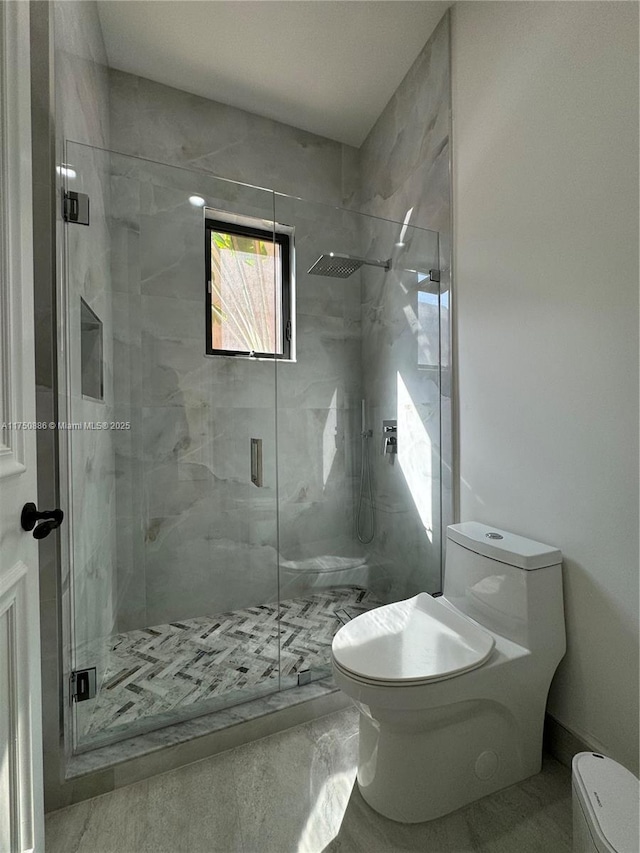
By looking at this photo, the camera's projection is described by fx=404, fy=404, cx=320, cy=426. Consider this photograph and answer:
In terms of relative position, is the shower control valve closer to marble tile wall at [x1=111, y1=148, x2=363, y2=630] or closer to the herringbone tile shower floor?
marble tile wall at [x1=111, y1=148, x2=363, y2=630]

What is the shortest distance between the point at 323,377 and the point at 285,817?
1.56 metres

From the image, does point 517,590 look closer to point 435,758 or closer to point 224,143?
point 435,758

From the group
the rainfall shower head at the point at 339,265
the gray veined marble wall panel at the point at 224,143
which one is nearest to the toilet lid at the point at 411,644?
the rainfall shower head at the point at 339,265

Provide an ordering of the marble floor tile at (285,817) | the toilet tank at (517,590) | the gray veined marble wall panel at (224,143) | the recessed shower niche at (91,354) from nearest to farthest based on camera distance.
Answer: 1. the marble floor tile at (285,817)
2. the toilet tank at (517,590)
3. the recessed shower niche at (91,354)
4. the gray veined marble wall panel at (224,143)

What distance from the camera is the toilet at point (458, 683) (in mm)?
1069

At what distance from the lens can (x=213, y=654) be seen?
68.5 inches

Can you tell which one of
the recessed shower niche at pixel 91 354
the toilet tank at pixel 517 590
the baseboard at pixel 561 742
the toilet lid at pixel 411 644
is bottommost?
the baseboard at pixel 561 742

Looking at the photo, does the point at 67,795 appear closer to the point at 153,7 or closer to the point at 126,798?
the point at 126,798

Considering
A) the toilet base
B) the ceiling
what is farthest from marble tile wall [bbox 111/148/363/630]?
the toilet base

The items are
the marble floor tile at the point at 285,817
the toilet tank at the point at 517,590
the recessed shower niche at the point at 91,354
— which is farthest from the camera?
the recessed shower niche at the point at 91,354

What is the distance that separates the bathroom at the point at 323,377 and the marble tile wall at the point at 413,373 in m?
0.01

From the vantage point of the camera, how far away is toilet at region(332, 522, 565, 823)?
107 cm

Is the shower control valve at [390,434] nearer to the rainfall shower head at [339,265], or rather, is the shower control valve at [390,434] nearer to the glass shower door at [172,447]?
the glass shower door at [172,447]

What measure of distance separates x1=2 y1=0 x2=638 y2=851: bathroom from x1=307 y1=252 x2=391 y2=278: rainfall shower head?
24 millimetres
